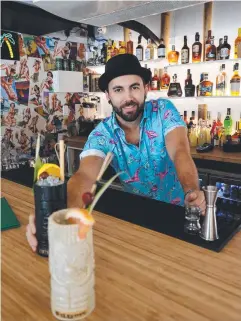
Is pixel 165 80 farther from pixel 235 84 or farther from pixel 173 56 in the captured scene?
pixel 235 84

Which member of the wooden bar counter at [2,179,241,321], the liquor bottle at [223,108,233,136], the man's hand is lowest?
the wooden bar counter at [2,179,241,321]

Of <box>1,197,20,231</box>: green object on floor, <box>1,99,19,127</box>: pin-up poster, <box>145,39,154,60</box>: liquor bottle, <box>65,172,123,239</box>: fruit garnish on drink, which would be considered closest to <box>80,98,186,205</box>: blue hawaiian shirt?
<box>1,197,20,231</box>: green object on floor

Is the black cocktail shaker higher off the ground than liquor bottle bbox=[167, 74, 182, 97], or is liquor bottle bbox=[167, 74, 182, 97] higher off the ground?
liquor bottle bbox=[167, 74, 182, 97]

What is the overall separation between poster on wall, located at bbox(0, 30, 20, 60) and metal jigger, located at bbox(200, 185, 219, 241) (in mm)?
3364


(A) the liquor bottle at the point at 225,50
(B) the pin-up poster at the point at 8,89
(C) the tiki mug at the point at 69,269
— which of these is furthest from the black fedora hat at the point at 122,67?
(B) the pin-up poster at the point at 8,89

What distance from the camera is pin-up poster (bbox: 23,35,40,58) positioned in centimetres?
384

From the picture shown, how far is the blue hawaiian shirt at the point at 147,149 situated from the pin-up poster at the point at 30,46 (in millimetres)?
2496

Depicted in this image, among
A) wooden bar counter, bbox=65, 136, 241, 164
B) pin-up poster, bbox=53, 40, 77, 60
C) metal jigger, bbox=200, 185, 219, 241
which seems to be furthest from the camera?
pin-up poster, bbox=53, 40, 77, 60

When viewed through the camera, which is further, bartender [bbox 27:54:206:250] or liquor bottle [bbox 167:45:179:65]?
liquor bottle [bbox 167:45:179:65]

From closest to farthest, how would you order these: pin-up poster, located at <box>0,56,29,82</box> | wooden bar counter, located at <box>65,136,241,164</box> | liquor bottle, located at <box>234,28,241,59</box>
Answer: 1. wooden bar counter, located at <box>65,136,241,164</box>
2. liquor bottle, located at <box>234,28,241,59</box>
3. pin-up poster, located at <box>0,56,29,82</box>

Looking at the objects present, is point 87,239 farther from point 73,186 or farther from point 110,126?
point 110,126

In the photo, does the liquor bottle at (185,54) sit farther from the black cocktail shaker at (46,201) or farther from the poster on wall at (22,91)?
the black cocktail shaker at (46,201)

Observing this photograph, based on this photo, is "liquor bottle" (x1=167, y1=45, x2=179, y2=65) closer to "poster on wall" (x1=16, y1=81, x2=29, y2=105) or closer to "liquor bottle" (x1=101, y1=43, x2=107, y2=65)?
"liquor bottle" (x1=101, y1=43, x2=107, y2=65)

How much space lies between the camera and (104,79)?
74.6 inches
